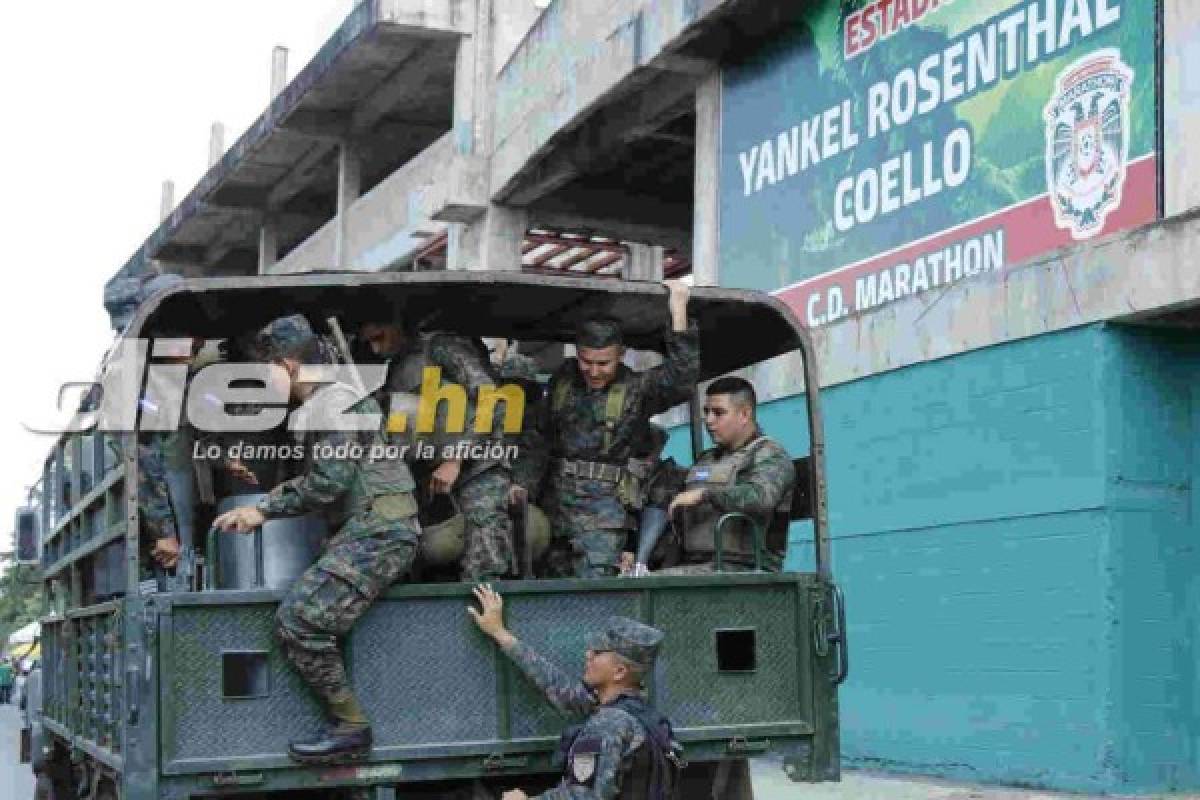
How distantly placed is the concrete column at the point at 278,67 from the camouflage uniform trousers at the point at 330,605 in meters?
24.9

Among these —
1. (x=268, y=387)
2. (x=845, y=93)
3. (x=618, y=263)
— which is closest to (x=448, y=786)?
(x=268, y=387)

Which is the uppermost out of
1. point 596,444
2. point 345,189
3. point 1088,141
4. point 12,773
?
point 345,189

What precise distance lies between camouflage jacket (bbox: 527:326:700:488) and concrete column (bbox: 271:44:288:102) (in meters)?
23.7

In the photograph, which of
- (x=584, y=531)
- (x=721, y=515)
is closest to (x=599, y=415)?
(x=584, y=531)

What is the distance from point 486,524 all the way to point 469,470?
229 mm

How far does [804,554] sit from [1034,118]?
4003 millimetres

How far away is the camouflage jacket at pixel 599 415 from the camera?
7219 millimetres

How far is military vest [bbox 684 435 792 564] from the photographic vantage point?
23.3 ft

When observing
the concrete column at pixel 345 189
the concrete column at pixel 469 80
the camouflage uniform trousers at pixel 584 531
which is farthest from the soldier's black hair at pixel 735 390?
the concrete column at pixel 345 189

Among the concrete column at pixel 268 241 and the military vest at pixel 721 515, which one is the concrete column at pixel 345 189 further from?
the military vest at pixel 721 515

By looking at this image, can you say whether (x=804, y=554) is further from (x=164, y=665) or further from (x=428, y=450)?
(x=164, y=665)

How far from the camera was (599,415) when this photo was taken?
7.23m

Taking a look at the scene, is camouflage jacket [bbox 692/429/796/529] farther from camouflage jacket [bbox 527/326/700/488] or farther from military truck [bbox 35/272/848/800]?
camouflage jacket [bbox 527/326/700/488]

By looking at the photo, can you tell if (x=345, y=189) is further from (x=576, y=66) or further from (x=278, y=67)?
(x=576, y=66)
